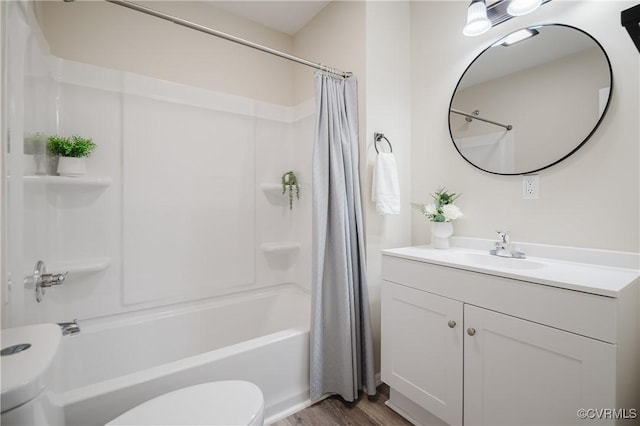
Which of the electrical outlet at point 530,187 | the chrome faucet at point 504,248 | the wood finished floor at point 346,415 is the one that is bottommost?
the wood finished floor at point 346,415

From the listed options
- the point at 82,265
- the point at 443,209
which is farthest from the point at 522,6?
the point at 82,265

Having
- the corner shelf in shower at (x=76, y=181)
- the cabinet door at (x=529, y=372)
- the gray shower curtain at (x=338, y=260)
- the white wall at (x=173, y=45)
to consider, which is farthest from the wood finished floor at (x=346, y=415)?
the white wall at (x=173, y=45)

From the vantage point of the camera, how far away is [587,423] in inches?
36.4

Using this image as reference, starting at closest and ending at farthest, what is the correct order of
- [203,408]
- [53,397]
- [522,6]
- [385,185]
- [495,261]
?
[53,397]
[203,408]
[522,6]
[495,261]
[385,185]

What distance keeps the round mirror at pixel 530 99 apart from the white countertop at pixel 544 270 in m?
0.49

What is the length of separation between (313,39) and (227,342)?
8.16 feet

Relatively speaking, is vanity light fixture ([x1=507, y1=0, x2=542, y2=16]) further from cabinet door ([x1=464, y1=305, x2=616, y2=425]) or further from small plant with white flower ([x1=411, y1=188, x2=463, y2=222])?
cabinet door ([x1=464, y1=305, x2=616, y2=425])

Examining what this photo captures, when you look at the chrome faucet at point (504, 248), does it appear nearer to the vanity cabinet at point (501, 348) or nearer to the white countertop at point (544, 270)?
the white countertop at point (544, 270)

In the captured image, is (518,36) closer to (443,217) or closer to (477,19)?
(477,19)

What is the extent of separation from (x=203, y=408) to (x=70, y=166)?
1.46 metres

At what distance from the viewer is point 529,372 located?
3.46ft

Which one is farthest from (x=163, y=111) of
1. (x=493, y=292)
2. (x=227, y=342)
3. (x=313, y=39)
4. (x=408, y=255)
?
(x=493, y=292)

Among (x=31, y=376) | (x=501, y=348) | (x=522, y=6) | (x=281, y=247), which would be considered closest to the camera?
(x=31, y=376)

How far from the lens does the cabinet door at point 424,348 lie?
4.23 ft
